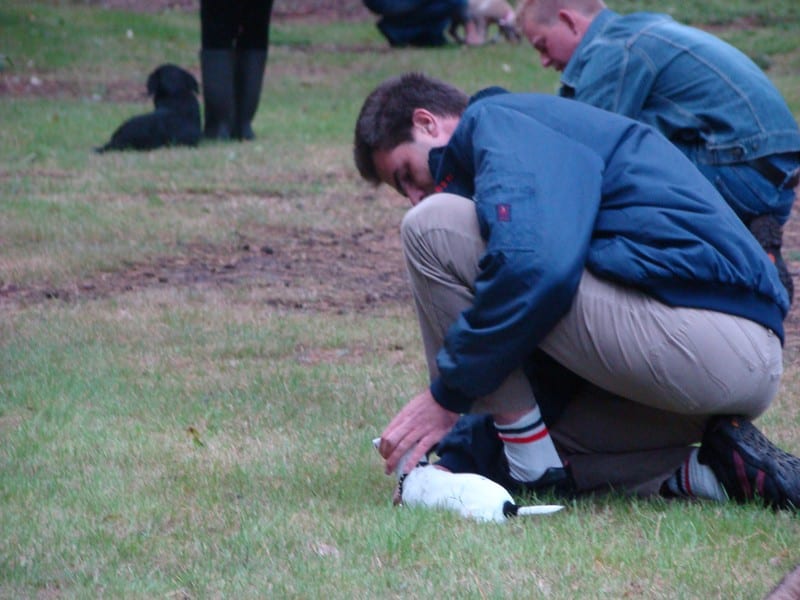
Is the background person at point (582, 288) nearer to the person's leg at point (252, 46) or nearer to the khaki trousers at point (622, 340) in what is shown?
the khaki trousers at point (622, 340)

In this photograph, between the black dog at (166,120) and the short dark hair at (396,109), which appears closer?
the short dark hair at (396,109)

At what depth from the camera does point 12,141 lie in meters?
11.0

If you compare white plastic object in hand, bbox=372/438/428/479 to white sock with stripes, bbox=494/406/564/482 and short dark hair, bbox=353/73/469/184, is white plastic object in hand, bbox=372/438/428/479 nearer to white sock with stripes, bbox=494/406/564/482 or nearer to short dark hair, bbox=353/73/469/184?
white sock with stripes, bbox=494/406/564/482

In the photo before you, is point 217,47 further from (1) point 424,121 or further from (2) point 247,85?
(1) point 424,121

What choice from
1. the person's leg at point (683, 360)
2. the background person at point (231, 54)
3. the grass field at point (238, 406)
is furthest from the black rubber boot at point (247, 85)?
the person's leg at point (683, 360)

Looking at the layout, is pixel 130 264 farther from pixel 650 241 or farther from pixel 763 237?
pixel 650 241

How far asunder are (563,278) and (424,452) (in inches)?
24.8

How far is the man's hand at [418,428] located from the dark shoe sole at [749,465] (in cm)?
70

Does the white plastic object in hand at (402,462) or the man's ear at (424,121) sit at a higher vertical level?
the man's ear at (424,121)

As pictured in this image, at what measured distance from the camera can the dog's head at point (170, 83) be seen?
11.0m

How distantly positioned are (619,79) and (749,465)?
6.27 feet

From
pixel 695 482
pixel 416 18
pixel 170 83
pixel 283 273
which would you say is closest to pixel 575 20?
pixel 695 482

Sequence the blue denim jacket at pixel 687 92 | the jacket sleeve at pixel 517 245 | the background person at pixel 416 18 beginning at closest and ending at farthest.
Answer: the jacket sleeve at pixel 517 245, the blue denim jacket at pixel 687 92, the background person at pixel 416 18

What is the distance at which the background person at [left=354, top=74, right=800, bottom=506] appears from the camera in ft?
10.8
